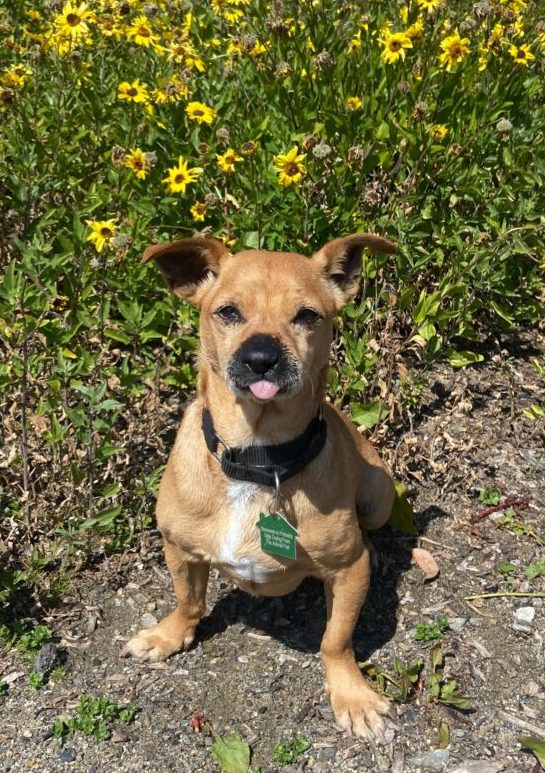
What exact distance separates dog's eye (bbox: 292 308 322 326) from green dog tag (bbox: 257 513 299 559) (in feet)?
2.64

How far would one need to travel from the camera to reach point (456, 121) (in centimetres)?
480

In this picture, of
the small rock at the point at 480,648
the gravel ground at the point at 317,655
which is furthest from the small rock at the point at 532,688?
the small rock at the point at 480,648

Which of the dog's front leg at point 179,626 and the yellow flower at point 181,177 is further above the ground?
the yellow flower at point 181,177

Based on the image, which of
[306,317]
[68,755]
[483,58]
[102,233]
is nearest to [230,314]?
[306,317]

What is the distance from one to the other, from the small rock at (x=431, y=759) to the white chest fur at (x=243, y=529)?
1.08 metres

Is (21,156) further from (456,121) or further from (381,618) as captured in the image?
(381,618)

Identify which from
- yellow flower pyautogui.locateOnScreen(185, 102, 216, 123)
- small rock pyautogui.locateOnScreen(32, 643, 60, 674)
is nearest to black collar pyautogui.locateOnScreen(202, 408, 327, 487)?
small rock pyautogui.locateOnScreen(32, 643, 60, 674)

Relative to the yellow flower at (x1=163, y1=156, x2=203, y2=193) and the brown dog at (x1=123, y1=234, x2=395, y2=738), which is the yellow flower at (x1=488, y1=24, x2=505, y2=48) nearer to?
the yellow flower at (x1=163, y1=156, x2=203, y2=193)

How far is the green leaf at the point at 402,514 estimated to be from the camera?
4.34 meters

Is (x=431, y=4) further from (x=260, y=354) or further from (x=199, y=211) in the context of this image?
(x=260, y=354)

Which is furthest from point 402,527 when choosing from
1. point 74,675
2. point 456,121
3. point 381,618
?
point 456,121

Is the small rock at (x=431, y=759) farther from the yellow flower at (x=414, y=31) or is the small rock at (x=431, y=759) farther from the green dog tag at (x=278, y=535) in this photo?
the yellow flower at (x=414, y=31)

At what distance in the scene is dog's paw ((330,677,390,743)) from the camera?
11.1ft

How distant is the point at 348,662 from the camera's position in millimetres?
3537
